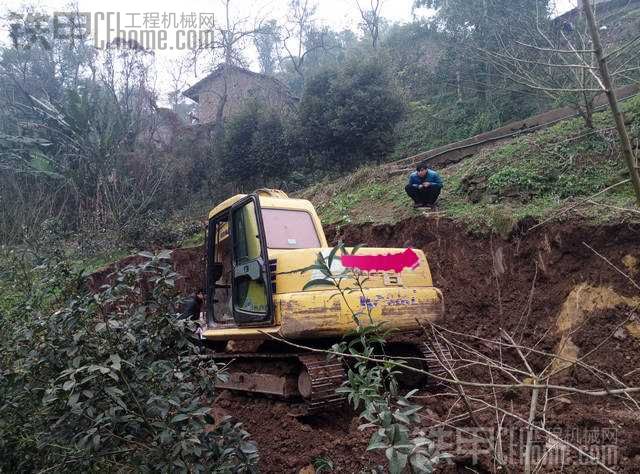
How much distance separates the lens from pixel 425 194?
8.80m

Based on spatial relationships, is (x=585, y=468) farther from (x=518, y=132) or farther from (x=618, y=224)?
(x=518, y=132)

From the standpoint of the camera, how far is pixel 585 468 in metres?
3.45

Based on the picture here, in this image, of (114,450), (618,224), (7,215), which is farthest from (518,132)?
(7,215)

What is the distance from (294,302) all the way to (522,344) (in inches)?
112

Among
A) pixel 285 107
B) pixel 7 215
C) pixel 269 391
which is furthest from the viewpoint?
pixel 285 107

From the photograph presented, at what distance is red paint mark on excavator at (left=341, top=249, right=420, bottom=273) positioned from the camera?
5.15m

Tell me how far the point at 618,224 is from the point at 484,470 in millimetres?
3826

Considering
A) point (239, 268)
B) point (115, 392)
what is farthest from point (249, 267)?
point (115, 392)

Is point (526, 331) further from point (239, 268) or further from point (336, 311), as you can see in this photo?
point (239, 268)

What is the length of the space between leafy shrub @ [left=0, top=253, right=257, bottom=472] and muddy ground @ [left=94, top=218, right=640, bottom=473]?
1.43 metres

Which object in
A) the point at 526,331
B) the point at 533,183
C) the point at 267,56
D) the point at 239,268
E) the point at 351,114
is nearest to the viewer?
the point at 239,268

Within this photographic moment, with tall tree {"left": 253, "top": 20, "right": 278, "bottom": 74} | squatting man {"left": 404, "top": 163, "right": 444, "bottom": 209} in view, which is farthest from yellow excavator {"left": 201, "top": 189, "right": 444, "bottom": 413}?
tall tree {"left": 253, "top": 20, "right": 278, "bottom": 74}

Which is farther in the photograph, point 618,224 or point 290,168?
point 290,168

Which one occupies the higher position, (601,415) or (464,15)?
(464,15)
